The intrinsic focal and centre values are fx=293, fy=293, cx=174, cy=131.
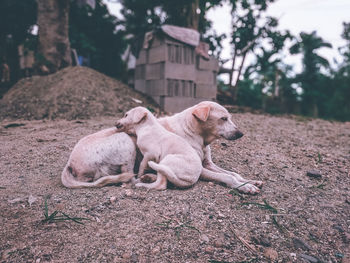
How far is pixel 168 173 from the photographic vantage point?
9.86 feet

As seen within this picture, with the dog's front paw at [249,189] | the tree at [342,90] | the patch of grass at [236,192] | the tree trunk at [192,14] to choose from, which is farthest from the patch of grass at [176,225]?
the tree at [342,90]

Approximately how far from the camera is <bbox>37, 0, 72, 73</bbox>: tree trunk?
837 centimetres

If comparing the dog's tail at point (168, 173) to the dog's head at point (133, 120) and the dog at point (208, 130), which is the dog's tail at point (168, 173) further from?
the dog's head at point (133, 120)

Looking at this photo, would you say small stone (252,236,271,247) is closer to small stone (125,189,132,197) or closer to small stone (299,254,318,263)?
small stone (299,254,318,263)

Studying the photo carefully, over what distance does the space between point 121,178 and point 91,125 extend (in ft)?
9.18

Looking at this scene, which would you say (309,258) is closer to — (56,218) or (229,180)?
(229,180)

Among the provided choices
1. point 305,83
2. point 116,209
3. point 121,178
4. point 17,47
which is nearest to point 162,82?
point 121,178

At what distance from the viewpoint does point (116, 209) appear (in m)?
2.65

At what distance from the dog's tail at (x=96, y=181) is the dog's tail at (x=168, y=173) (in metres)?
0.37

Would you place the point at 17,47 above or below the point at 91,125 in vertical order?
above

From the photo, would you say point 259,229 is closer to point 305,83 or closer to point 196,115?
point 196,115

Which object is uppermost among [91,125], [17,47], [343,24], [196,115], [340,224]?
[343,24]

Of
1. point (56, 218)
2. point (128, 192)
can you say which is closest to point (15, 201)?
point (56, 218)

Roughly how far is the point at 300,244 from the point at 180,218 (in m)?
0.99
